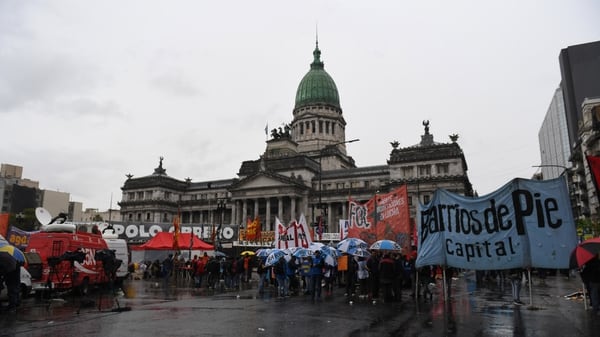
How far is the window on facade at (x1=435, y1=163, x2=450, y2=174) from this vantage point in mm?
67019

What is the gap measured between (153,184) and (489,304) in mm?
86211

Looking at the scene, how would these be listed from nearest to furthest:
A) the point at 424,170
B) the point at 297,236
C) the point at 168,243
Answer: the point at 297,236 < the point at 168,243 < the point at 424,170

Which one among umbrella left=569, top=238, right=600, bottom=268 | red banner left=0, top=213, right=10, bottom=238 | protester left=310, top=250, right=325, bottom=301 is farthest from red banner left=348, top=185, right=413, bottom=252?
red banner left=0, top=213, right=10, bottom=238

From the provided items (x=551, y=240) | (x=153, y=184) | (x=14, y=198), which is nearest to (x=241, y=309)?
(x=551, y=240)

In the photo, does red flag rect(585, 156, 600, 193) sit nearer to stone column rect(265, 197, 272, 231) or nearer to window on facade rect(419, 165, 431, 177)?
window on facade rect(419, 165, 431, 177)

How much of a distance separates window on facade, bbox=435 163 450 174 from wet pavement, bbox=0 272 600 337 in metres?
51.4

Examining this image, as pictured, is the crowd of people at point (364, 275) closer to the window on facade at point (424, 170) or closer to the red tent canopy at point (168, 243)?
the red tent canopy at point (168, 243)

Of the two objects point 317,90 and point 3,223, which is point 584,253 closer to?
point 3,223

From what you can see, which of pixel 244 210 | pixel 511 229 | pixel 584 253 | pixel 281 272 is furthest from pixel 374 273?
pixel 244 210

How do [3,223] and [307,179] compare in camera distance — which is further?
[307,179]

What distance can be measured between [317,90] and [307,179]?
88.8 feet

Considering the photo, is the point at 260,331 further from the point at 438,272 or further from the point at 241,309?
the point at 438,272

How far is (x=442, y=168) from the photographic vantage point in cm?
6756

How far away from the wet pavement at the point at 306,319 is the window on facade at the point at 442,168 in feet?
169
